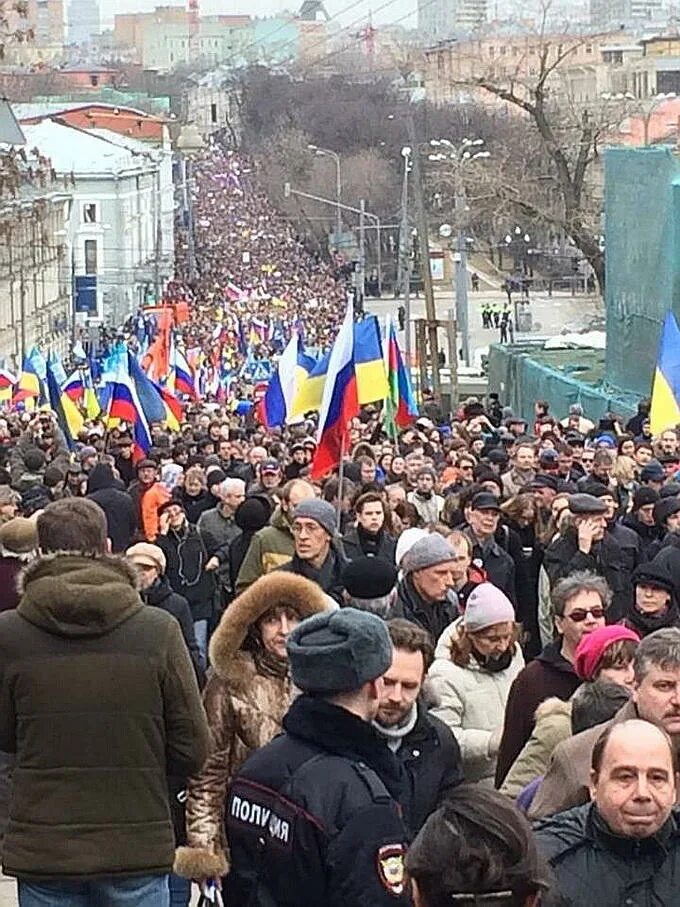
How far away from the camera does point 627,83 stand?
13312 centimetres

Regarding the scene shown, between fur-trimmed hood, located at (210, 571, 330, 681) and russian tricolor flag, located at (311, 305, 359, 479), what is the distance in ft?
22.9

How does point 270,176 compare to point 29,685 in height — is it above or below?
below

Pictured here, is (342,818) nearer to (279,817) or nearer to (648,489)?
(279,817)

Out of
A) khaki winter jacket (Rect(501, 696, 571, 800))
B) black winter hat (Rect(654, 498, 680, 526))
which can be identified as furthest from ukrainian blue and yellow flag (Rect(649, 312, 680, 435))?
khaki winter jacket (Rect(501, 696, 571, 800))

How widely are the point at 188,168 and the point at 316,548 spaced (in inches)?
5032

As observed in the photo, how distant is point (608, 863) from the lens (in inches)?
157

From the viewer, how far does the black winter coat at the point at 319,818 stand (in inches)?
159

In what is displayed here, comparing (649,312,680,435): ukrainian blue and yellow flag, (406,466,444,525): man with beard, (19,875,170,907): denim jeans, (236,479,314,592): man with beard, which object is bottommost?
(649,312,680,435): ukrainian blue and yellow flag

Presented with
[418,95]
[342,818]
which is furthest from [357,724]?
[418,95]

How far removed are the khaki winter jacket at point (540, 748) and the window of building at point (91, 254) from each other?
88.1 meters

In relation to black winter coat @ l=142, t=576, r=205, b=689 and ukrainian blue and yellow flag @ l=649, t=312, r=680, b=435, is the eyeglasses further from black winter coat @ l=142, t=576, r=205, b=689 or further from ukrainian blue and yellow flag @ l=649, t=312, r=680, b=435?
ukrainian blue and yellow flag @ l=649, t=312, r=680, b=435

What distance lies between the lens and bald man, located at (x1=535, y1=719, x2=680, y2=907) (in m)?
3.93

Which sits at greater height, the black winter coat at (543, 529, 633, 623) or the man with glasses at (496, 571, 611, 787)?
the man with glasses at (496, 571, 611, 787)

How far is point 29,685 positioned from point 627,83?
13106cm
